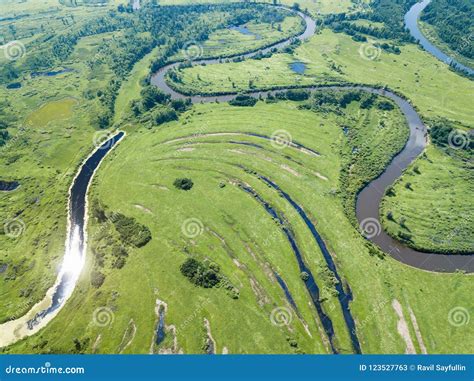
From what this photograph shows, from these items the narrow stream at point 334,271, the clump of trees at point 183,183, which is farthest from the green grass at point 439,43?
the clump of trees at point 183,183

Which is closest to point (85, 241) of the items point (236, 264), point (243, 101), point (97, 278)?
point (97, 278)

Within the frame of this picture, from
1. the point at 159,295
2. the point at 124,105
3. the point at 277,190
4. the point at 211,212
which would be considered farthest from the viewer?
the point at 124,105

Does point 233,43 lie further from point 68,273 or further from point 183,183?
point 68,273

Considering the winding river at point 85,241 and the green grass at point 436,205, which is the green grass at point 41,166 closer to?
the winding river at point 85,241

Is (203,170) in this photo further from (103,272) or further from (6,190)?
(6,190)

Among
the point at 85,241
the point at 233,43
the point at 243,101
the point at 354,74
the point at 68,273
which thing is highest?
the point at 233,43

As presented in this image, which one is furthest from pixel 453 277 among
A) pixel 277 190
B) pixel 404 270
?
pixel 277 190
